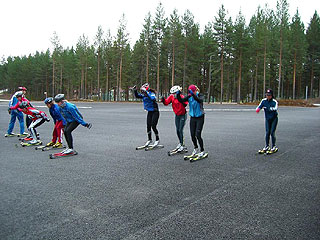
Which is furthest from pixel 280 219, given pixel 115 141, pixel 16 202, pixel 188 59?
pixel 188 59

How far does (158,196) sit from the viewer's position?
179 inches

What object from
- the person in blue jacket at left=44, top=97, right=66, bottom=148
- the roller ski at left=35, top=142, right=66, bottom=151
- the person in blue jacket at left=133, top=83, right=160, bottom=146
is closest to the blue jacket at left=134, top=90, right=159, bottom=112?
the person in blue jacket at left=133, top=83, right=160, bottom=146

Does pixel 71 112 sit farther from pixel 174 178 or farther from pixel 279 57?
pixel 279 57

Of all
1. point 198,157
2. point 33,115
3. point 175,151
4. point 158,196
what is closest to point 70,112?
point 33,115

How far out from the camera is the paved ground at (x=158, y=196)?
333cm

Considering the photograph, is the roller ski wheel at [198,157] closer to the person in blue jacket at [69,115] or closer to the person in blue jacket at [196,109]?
the person in blue jacket at [196,109]

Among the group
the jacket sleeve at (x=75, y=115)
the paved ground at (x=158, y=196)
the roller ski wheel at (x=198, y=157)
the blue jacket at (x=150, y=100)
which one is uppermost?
the blue jacket at (x=150, y=100)

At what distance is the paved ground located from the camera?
3.33m

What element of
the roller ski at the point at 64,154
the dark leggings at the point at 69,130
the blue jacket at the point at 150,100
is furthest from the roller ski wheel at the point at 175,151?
the dark leggings at the point at 69,130

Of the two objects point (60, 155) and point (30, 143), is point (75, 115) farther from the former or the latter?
point (30, 143)

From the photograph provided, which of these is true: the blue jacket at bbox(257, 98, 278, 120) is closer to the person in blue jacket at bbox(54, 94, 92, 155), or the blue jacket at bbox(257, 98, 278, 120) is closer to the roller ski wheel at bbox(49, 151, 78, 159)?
the person in blue jacket at bbox(54, 94, 92, 155)

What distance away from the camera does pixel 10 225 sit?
134 inches

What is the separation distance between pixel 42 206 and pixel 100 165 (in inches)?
105

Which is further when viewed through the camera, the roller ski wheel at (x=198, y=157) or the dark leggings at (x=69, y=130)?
the dark leggings at (x=69, y=130)
